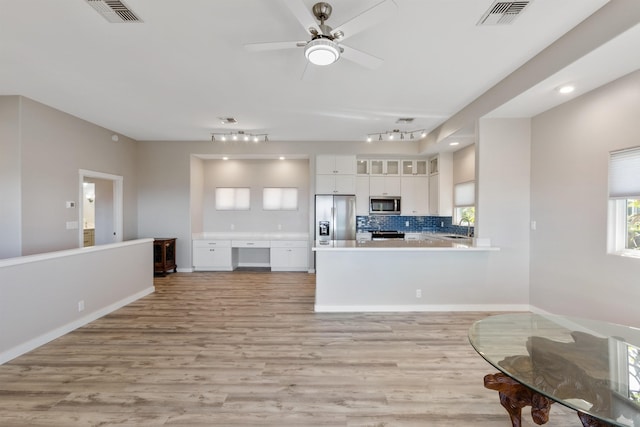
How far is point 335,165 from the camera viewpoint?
19.8ft

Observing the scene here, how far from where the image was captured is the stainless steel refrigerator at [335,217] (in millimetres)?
5984

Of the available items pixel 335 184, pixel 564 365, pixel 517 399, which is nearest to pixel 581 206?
pixel 564 365

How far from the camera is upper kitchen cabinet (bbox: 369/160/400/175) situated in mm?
6320

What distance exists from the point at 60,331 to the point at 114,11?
3.25 meters

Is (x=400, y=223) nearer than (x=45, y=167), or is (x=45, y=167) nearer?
(x=45, y=167)

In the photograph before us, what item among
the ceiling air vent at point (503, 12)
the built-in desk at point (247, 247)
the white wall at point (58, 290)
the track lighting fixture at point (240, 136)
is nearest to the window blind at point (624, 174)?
the ceiling air vent at point (503, 12)

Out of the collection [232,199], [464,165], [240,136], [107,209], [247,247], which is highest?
[240,136]

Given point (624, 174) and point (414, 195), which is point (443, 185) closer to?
point (414, 195)

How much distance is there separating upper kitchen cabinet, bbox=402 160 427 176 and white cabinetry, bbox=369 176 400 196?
283mm

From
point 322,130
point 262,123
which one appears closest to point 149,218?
point 262,123

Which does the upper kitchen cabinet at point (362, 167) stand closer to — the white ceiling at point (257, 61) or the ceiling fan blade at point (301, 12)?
the white ceiling at point (257, 61)

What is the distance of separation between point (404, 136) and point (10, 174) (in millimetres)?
6041

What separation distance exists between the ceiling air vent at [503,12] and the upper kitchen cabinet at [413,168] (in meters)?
4.14

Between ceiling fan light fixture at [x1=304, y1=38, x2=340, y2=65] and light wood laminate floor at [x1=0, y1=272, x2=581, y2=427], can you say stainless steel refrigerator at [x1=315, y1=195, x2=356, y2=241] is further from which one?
ceiling fan light fixture at [x1=304, y1=38, x2=340, y2=65]
